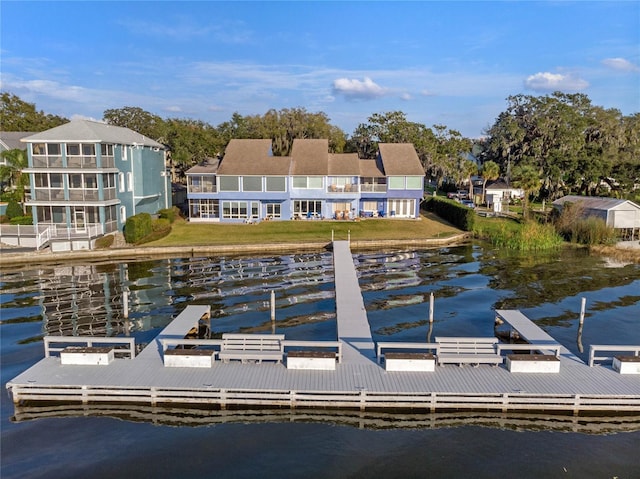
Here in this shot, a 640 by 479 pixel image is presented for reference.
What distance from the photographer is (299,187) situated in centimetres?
5238

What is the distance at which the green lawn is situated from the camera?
4397 centimetres

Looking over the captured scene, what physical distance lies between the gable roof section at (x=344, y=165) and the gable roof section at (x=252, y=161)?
4.65 metres

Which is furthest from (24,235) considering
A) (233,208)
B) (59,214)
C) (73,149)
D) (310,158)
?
(310,158)

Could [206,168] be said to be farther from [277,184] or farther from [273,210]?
[273,210]

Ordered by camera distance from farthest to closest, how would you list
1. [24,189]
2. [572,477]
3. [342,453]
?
[24,189] → [342,453] → [572,477]

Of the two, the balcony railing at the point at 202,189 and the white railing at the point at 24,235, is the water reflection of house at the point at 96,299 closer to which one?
the white railing at the point at 24,235

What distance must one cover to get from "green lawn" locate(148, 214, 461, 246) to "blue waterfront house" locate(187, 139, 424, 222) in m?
2.54

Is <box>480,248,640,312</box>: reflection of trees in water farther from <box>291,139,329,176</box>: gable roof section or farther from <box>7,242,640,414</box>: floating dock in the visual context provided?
<box>291,139,329,176</box>: gable roof section

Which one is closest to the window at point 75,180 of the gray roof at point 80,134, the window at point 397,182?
the gray roof at point 80,134

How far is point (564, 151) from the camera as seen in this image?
6575 centimetres

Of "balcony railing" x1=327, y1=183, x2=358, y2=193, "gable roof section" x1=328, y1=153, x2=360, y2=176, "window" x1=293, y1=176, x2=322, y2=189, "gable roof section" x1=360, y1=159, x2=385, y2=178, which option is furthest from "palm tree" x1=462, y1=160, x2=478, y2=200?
"window" x1=293, y1=176, x2=322, y2=189

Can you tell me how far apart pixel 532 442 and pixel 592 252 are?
3273 centimetres

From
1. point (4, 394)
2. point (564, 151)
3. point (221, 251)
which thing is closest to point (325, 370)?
point (4, 394)

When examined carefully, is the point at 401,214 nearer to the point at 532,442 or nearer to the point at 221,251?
the point at 221,251
